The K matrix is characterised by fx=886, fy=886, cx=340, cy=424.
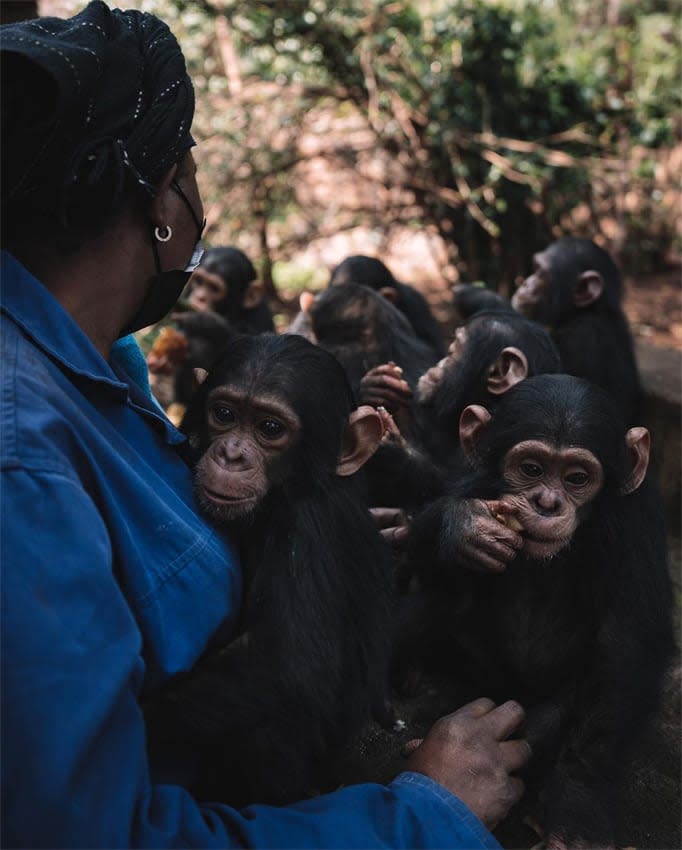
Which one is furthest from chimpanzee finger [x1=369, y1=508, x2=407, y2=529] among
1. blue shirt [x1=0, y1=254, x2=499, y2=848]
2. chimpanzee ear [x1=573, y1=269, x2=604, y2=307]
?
chimpanzee ear [x1=573, y1=269, x2=604, y2=307]

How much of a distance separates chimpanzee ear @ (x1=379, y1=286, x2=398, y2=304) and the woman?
143 inches

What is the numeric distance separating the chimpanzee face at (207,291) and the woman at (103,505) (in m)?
4.81

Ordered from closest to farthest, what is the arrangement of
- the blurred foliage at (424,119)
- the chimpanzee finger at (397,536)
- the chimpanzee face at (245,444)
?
the chimpanzee face at (245,444) → the chimpanzee finger at (397,536) → the blurred foliage at (424,119)

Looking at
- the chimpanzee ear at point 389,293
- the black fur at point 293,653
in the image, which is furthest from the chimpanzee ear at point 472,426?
the chimpanzee ear at point 389,293

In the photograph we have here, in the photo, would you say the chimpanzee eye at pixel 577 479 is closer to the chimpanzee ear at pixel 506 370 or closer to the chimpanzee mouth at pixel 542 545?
the chimpanzee mouth at pixel 542 545

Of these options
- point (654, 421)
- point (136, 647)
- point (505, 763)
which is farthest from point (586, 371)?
point (136, 647)

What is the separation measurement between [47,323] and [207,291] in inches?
209

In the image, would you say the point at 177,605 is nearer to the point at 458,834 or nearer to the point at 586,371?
the point at 458,834

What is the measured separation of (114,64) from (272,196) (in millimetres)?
7929

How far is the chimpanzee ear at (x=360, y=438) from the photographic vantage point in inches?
106

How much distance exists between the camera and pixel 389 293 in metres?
5.72

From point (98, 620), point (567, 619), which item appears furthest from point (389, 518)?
point (98, 620)

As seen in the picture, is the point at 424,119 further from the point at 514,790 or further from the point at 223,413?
the point at 514,790

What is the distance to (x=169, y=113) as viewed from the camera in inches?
72.0
